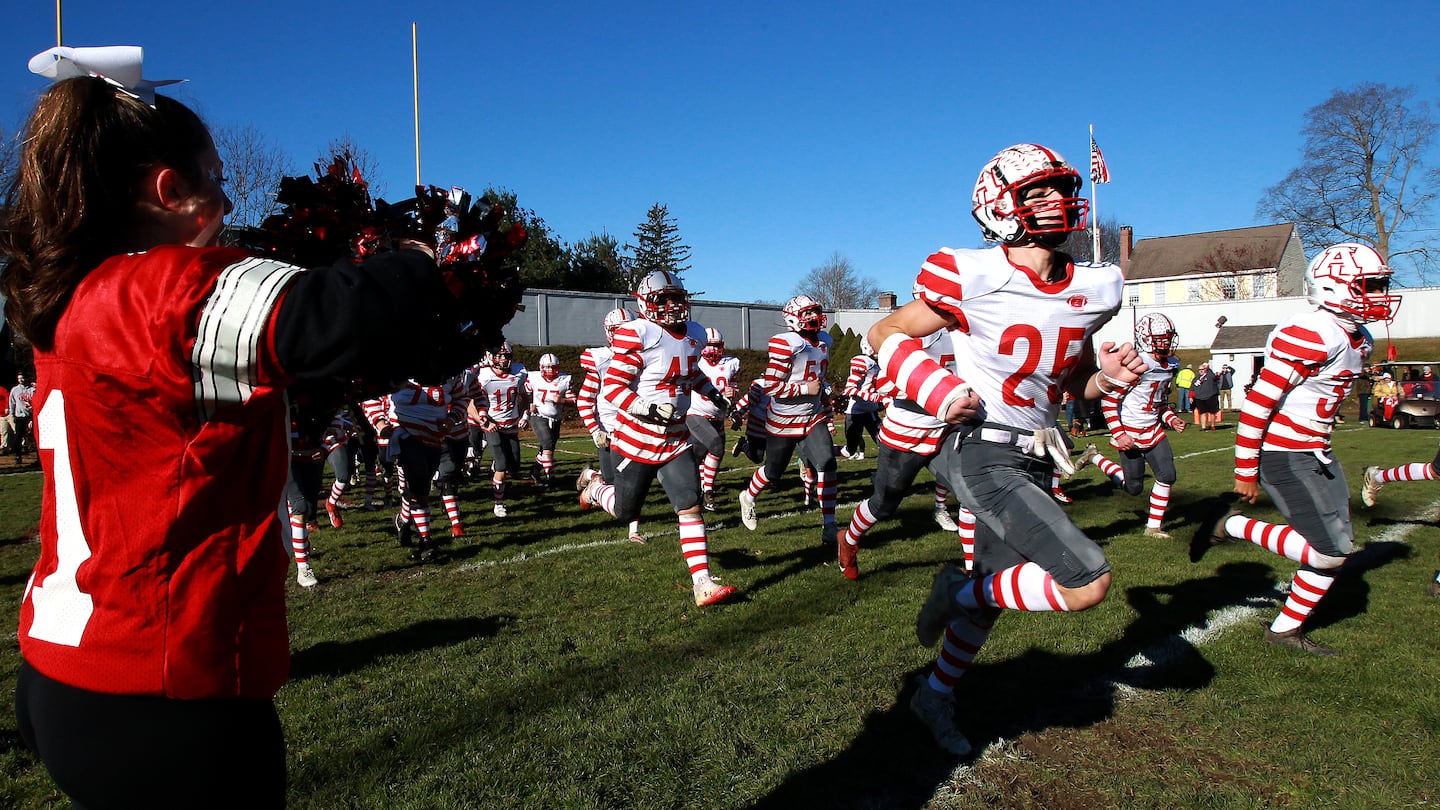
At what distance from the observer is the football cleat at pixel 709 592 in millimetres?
6156

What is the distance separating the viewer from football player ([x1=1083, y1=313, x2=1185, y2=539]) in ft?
29.1

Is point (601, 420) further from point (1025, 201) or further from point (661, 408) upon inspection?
point (1025, 201)

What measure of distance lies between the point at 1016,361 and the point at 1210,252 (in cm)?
6170

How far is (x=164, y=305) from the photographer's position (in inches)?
Result: 50.1

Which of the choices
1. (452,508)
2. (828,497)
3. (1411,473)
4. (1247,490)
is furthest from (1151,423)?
(452,508)

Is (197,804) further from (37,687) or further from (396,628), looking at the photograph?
(396,628)

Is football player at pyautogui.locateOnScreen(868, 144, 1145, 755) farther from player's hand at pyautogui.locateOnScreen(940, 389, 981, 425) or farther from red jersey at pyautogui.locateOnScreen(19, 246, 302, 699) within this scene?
red jersey at pyautogui.locateOnScreen(19, 246, 302, 699)

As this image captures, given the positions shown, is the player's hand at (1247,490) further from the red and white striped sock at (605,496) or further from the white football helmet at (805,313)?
the white football helmet at (805,313)

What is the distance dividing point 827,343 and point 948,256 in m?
6.24

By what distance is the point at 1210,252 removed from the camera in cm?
5650

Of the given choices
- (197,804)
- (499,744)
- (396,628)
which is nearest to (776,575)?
(396,628)

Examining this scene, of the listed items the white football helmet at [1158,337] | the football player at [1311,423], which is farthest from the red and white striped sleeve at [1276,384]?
the white football helmet at [1158,337]

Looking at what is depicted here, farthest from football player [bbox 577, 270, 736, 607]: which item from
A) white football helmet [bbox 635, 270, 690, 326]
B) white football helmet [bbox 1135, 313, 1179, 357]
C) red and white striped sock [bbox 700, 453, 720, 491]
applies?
white football helmet [bbox 1135, 313, 1179, 357]

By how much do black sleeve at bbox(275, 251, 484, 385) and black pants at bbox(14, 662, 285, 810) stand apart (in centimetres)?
59
